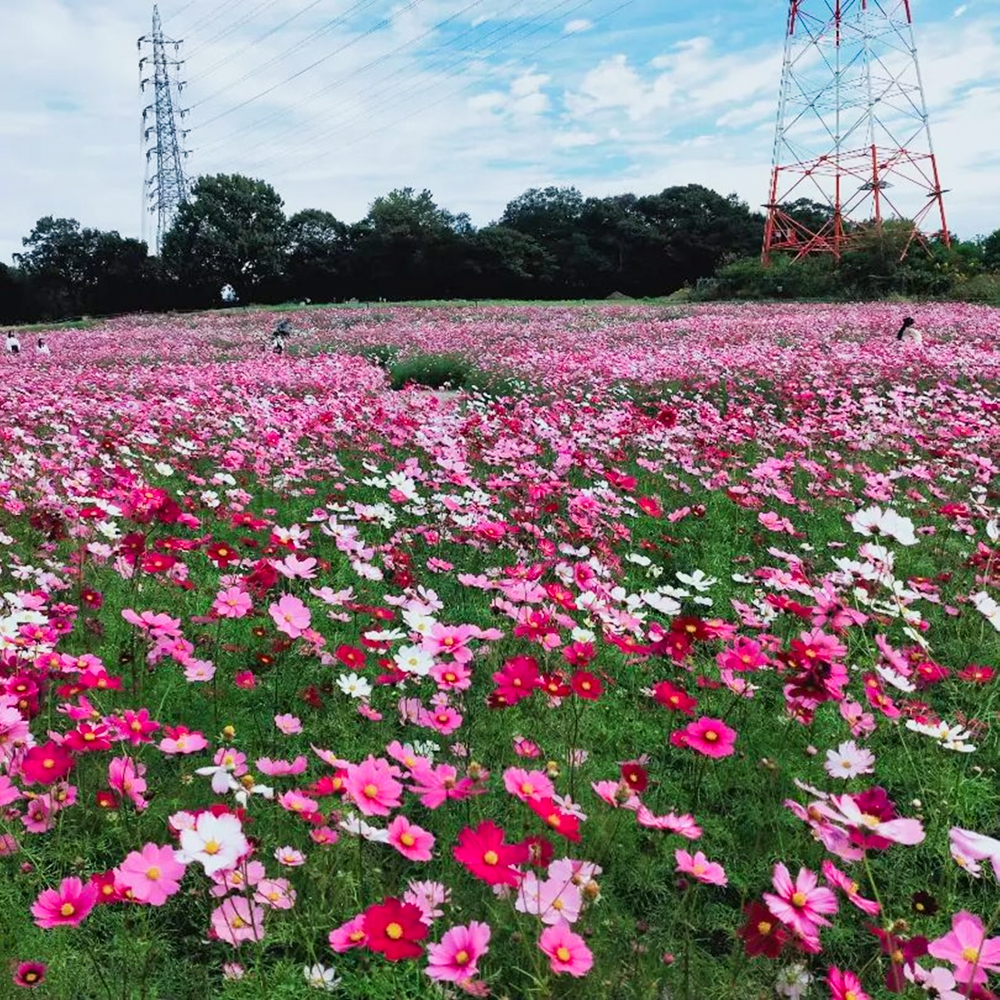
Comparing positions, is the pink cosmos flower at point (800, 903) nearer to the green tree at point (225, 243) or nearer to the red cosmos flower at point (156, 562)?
A: the red cosmos flower at point (156, 562)

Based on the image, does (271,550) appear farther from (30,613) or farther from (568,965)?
(568,965)

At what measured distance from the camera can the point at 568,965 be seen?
1.26 metres

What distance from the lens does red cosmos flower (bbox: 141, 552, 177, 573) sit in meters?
2.37

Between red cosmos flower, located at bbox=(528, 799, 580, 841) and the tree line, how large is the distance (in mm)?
48624

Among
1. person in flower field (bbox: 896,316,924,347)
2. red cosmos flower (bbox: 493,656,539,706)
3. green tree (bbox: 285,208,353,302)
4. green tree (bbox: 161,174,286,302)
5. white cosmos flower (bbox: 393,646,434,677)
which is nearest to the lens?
red cosmos flower (bbox: 493,656,539,706)

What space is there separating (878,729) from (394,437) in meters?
3.33

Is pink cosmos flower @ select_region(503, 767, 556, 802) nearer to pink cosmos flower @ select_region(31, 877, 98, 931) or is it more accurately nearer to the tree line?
pink cosmos flower @ select_region(31, 877, 98, 931)

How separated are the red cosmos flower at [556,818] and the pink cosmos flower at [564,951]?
5.5 inches

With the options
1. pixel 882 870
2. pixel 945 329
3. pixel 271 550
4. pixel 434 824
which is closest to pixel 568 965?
pixel 434 824

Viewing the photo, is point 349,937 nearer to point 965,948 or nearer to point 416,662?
point 416,662

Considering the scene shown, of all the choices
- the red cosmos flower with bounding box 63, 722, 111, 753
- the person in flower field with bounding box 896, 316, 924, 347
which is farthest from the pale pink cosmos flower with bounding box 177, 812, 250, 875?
the person in flower field with bounding box 896, 316, 924, 347

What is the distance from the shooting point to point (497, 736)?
2.49 m

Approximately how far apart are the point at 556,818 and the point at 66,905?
758 millimetres

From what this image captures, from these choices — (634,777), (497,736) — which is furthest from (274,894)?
(497,736)
